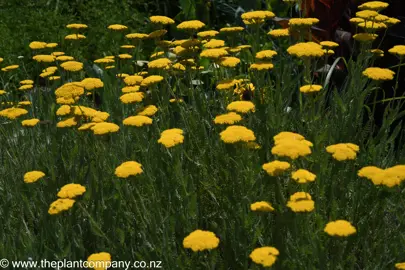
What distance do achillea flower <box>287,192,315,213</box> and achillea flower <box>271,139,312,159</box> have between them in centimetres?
13

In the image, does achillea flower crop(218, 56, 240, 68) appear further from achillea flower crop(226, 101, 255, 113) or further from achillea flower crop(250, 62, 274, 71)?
achillea flower crop(226, 101, 255, 113)

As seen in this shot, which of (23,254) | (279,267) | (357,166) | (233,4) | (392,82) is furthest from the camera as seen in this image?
(233,4)

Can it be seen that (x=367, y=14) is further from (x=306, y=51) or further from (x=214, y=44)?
(x=214, y=44)

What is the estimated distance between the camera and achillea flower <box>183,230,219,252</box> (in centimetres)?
194

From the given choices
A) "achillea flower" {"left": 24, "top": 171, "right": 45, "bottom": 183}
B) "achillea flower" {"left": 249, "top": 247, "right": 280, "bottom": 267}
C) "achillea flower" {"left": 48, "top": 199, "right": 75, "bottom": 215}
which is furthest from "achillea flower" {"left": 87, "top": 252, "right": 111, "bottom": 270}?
"achillea flower" {"left": 24, "top": 171, "right": 45, "bottom": 183}

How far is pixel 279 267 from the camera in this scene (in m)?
2.10

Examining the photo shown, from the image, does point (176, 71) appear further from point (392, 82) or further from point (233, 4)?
point (233, 4)

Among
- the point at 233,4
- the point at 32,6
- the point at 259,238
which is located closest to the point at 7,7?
the point at 32,6

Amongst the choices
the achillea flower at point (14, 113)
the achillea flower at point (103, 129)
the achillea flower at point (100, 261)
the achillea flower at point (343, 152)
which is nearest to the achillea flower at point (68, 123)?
the achillea flower at point (103, 129)

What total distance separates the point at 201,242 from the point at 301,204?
0.31 m

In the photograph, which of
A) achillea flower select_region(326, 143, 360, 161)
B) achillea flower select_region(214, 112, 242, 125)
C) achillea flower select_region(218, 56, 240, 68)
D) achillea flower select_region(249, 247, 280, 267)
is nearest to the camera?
achillea flower select_region(249, 247, 280, 267)

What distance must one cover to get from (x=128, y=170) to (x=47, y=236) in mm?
430

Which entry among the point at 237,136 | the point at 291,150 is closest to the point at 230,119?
the point at 237,136

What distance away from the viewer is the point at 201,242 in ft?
6.40
